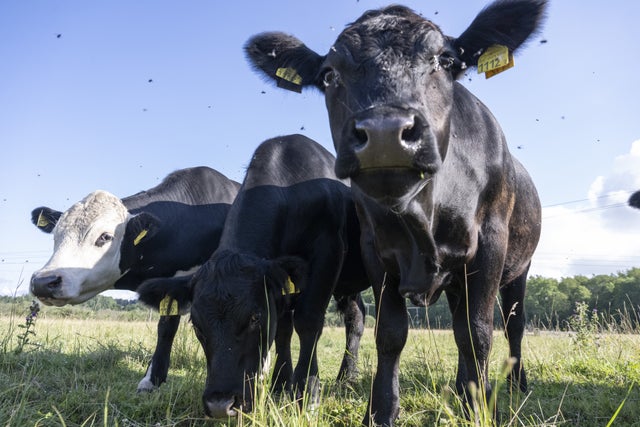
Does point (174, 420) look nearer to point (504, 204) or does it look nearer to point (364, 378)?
point (364, 378)

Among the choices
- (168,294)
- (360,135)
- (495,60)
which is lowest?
(168,294)

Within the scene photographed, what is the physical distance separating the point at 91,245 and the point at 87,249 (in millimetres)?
73

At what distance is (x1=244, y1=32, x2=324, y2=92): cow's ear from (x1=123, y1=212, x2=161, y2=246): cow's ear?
121 inches

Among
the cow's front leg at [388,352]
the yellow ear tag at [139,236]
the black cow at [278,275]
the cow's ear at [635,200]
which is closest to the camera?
the cow's front leg at [388,352]

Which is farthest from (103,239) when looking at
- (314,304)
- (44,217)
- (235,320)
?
(235,320)

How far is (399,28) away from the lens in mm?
3203

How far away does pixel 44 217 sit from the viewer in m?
7.35

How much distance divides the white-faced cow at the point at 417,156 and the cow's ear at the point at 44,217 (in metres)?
4.66

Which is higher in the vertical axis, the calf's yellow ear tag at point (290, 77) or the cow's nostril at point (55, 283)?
the calf's yellow ear tag at point (290, 77)

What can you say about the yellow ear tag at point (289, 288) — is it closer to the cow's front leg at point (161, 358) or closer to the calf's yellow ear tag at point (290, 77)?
the calf's yellow ear tag at point (290, 77)

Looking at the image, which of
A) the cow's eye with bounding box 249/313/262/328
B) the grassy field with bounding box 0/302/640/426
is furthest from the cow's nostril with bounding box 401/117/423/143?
the cow's eye with bounding box 249/313/262/328

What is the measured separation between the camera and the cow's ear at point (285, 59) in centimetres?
404

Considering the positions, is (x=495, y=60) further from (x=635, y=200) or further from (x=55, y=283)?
(x=55, y=283)

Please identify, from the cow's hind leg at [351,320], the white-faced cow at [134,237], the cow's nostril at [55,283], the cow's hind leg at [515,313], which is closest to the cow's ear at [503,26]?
the cow's hind leg at [515,313]
